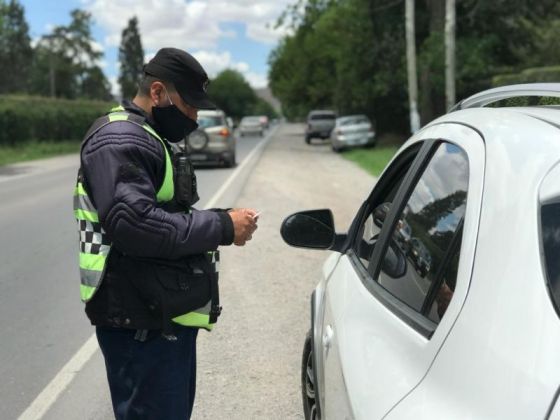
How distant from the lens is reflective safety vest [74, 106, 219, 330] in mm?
2084

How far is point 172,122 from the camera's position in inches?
89.8

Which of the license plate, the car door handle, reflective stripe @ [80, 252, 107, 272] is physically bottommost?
the license plate

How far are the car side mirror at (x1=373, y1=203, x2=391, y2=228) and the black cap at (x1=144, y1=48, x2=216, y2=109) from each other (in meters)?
0.84

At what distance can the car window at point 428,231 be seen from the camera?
1679mm

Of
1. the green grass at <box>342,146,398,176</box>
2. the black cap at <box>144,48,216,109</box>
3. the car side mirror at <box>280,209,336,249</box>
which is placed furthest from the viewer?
the green grass at <box>342,146,398,176</box>

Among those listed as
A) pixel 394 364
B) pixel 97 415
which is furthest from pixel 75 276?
pixel 394 364

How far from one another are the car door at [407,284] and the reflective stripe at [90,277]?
831mm

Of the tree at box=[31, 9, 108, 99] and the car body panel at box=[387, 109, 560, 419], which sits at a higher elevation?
the tree at box=[31, 9, 108, 99]

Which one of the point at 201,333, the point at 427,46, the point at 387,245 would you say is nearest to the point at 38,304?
the point at 201,333

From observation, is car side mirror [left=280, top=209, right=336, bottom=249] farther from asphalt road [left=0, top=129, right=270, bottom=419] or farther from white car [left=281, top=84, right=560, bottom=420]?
asphalt road [left=0, top=129, right=270, bottom=419]

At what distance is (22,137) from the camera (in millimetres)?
28484

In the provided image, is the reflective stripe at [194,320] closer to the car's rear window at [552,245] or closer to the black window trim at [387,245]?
the black window trim at [387,245]

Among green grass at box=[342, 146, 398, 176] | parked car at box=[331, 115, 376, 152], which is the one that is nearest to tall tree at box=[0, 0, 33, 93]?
parked car at box=[331, 115, 376, 152]

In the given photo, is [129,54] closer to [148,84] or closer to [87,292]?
[148,84]
